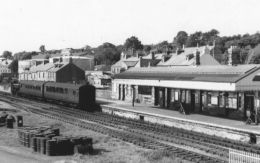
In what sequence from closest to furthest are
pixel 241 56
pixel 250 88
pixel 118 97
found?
1. pixel 250 88
2. pixel 118 97
3. pixel 241 56

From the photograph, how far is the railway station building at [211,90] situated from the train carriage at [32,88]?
51.6 ft

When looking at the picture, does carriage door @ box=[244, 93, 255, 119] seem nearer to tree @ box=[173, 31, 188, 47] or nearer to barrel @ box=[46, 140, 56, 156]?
barrel @ box=[46, 140, 56, 156]

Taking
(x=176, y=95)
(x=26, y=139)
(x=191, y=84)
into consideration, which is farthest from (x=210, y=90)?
(x=26, y=139)

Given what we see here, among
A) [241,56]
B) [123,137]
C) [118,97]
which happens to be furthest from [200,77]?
[241,56]

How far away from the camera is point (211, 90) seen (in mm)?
30547

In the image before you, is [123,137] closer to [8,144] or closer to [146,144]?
[146,144]

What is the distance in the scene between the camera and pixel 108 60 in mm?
142750

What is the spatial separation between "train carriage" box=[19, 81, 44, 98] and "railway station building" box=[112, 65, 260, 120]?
1573cm

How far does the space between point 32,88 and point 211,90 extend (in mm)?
34063

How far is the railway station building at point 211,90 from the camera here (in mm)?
27859

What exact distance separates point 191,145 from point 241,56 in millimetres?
84652

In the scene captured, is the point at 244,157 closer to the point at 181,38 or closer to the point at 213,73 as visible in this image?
the point at 213,73

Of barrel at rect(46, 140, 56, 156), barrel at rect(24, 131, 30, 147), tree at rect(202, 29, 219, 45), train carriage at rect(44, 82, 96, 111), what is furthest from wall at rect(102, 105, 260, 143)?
tree at rect(202, 29, 219, 45)

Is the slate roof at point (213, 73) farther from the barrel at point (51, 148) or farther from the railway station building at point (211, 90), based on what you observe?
the barrel at point (51, 148)
